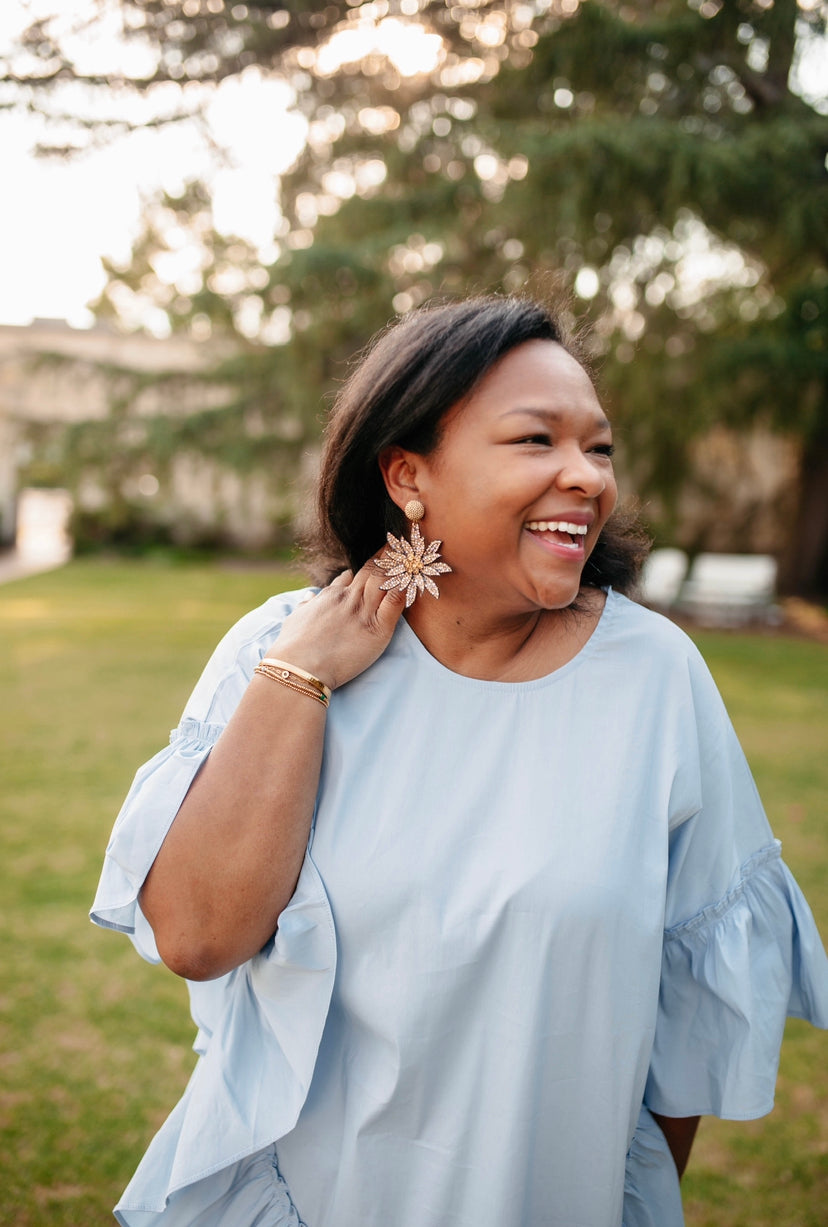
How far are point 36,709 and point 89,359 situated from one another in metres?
7.80

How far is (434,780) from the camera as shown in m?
1.38

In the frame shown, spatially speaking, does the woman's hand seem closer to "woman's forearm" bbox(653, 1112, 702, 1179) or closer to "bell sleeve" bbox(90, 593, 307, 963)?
"bell sleeve" bbox(90, 593, 307, 963)

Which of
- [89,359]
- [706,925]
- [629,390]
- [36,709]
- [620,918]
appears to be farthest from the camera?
[89,359]

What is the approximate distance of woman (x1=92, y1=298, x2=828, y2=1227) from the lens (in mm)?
1310

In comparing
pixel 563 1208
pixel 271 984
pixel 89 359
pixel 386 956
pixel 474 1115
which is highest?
pixel 89 359

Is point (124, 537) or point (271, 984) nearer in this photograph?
point (271, 984)

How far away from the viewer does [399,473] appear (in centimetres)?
150

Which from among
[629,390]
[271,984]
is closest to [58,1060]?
[271,984]

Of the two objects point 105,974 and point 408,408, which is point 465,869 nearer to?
point 408,408

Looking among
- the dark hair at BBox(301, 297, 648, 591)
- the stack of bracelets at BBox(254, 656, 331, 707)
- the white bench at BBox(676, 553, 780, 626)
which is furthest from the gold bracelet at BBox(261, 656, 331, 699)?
the white bench at BBox(676, 553, 780, 626)

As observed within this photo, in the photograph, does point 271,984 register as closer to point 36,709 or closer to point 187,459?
point 36,709

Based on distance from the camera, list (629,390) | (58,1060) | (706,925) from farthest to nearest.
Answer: (629,390) → (58,1060) → (706,925)

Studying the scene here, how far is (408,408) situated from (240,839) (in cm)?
70

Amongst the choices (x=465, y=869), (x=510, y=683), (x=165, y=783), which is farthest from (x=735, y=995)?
(x=165, y=783)
